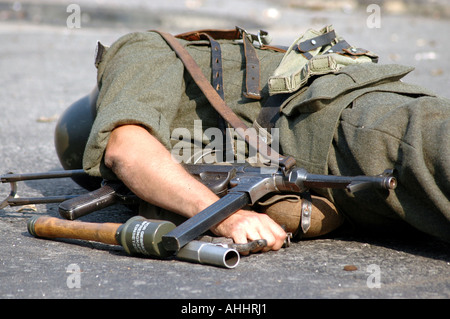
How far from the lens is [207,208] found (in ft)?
8.49

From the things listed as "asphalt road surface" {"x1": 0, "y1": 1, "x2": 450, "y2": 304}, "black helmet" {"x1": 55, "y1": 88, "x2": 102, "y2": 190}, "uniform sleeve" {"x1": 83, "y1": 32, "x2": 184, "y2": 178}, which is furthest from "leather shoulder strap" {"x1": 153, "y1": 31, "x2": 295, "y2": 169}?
"black helmet" {"x1": 55, "y1": 88, "x2": 102, "y2": 190}

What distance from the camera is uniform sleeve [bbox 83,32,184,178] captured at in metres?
2.87

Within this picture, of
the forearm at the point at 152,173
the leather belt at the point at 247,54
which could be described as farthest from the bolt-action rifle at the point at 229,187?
the leather belt at the point at 247,54

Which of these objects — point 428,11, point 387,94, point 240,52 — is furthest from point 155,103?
point 428,11

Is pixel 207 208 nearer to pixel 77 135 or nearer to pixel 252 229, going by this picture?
pixel 252 229

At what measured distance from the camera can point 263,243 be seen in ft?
8.42

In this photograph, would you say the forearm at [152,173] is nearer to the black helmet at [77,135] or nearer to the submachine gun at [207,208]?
the submachine gun at [207,208]

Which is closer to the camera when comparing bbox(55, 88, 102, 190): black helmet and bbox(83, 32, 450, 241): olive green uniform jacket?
bbox(83, 32, 450, 241): olive green uniform jacket

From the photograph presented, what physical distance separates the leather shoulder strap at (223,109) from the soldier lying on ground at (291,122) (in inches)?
2.0

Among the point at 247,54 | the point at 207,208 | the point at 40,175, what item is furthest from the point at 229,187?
the point at 40,175

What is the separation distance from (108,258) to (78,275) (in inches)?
9.6

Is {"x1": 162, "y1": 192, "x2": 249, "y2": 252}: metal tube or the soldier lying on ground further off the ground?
the soldier lying on ground

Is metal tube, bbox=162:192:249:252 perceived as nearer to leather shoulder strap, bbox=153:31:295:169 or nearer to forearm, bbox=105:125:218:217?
forearm, bbox=105:125:218:217

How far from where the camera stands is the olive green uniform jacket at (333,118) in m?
2.50
